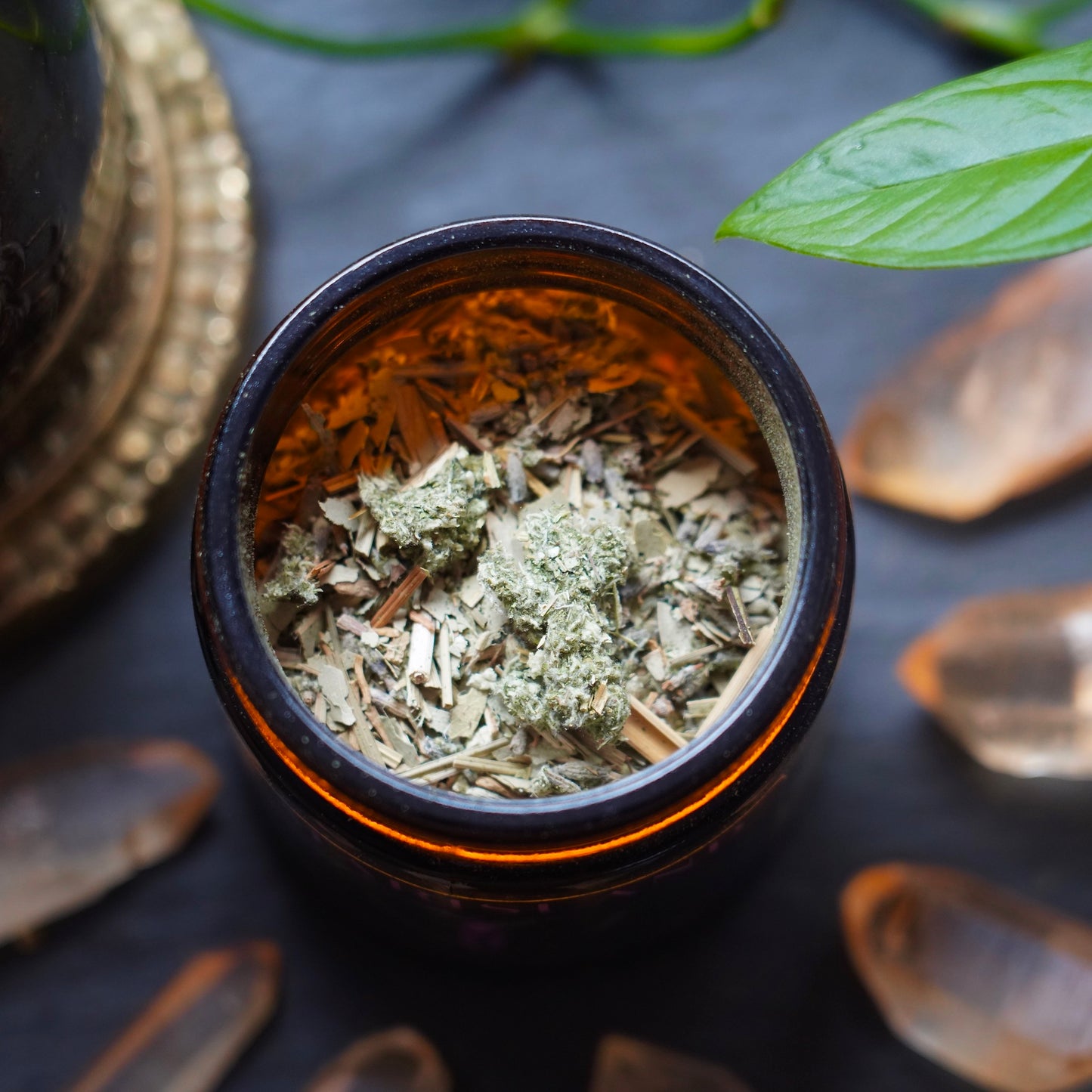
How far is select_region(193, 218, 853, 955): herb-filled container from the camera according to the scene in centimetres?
32

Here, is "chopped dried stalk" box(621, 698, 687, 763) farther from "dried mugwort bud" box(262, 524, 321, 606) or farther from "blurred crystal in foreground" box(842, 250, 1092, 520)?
"blurred crystal in foreground" box(842, 250, 1092, 520)

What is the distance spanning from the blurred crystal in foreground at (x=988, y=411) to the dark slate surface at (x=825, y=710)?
0.01 m

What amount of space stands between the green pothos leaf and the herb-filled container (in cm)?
4

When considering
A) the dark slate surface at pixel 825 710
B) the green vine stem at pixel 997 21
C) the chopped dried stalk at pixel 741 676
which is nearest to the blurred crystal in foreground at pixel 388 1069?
the dark slate surface at pixel 825 710

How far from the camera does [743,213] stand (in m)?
0.30

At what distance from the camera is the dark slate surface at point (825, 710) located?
48 cm

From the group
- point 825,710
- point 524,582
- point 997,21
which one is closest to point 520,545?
point 524,582

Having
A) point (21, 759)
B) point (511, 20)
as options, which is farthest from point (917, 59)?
point (21, 759)

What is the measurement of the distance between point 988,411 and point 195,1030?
0.44 metres

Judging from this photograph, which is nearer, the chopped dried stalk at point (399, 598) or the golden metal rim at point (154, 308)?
the chopped dried stalk at point (399, 598)

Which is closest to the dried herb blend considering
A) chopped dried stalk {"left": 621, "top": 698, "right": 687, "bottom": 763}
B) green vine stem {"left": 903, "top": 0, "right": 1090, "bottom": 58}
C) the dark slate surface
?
chopped dried stalk {"left": 621, "top": 698, "right": 687, "bottom": 763}

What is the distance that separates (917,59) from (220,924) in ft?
1.67

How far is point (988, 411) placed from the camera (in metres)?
0.53

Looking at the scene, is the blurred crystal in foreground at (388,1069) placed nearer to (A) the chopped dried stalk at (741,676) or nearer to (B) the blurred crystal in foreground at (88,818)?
(B) the blurred crystal in foreground at (88,818)
